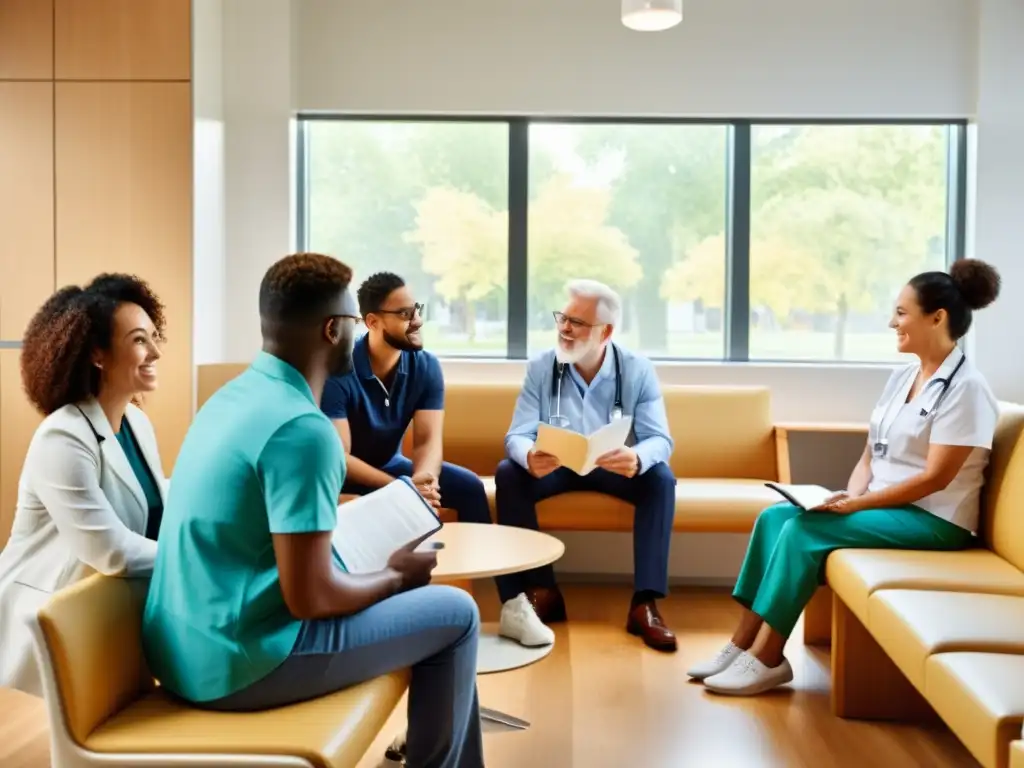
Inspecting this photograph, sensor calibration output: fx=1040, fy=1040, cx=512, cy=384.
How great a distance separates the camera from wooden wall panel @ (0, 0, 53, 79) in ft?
15.1

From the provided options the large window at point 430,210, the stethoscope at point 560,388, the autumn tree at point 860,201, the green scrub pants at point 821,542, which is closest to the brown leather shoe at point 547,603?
the stethoscope at point 560,388

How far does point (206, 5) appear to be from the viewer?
187 inches

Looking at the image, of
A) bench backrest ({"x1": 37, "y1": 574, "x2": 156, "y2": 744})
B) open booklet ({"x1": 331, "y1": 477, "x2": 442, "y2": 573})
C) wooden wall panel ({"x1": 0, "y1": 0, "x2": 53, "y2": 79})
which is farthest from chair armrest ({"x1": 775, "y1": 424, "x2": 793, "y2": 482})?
wooden wall panel ({"x1": 0, "y1": 0, "x2": 53, "y2": 79})

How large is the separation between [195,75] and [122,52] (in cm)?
33

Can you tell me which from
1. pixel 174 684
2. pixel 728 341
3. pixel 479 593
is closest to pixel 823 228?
pixel 728 341

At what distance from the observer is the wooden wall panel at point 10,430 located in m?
4.64

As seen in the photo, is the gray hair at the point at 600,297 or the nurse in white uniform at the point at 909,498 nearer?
the nurse in white uniform at the point at 909,498

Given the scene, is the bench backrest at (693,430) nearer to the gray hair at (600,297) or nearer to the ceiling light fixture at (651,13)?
the gray hair at (600,297)

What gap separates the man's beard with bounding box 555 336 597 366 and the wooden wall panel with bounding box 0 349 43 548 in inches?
92.7

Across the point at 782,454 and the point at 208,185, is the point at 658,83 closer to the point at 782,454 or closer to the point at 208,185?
the point at 782,454

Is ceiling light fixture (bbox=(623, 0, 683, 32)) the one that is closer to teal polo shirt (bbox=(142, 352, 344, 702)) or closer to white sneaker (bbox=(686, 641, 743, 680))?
white sneaker (bbox=(686, 641, 743, 680))

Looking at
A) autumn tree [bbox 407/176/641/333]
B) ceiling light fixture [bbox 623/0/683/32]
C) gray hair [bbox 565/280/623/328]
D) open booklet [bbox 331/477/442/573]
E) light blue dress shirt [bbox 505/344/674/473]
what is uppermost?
ceiling light fixture [bbox 623/0/683/32]

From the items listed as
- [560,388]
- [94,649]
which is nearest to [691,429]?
[560,388]

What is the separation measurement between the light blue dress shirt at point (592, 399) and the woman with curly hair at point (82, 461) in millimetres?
1949
